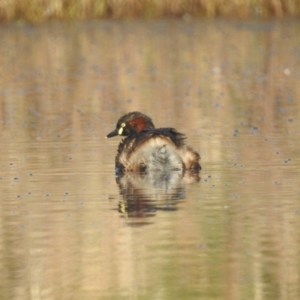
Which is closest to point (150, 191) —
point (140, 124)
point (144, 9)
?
point (140, 124)

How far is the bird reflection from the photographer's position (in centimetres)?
867

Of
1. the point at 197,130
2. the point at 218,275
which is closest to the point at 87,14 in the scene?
the point at 197,130

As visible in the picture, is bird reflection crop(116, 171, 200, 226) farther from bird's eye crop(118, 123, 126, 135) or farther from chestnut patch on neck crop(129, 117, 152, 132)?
bird's eye crop(118, 123, 126, 135)

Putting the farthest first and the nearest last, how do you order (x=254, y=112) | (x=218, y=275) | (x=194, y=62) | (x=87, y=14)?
(x=87, y=14)
(x=194, y=62)
(x=254, y=112)
(x=218, y=275)

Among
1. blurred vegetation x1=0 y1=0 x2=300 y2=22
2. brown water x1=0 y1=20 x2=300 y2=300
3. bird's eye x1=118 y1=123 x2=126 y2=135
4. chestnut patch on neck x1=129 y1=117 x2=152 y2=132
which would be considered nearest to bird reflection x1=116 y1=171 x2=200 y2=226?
brown water x1=0 y1=20 x2=300 y2=300

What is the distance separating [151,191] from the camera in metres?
9.52

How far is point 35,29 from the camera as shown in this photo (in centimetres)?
3322

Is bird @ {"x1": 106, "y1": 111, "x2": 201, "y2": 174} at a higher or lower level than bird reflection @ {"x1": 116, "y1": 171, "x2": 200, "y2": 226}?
higher

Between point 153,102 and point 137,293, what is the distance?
35.7ft

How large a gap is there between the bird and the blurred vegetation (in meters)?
22.6

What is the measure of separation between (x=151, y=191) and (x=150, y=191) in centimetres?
1

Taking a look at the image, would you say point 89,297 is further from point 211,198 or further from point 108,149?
point 108,149

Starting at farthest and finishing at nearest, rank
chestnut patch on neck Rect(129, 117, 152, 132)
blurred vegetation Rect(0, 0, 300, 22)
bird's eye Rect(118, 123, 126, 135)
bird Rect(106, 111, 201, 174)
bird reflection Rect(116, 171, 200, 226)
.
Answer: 1. blurred vegetation Rect(0, 0, 300, 22)
2. bird's eye Rect(118, 123, 126, 135)
3. chestnut patch on neck Rect(129, 117, 152, 132)
4. bird Rect(106, 111, 201, 174)
5. bird reflection Rect(116, 171, 200, 226)

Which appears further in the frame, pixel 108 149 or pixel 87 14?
pixel 87 14
